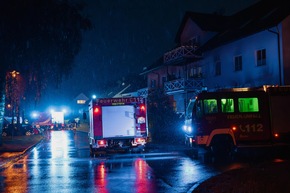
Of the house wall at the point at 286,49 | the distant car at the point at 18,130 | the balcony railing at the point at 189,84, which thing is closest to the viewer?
the house wall at the point at 286,49

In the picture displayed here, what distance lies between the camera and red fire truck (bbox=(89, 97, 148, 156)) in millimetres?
20078

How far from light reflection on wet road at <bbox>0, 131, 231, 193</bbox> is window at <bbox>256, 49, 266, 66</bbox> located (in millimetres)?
11369

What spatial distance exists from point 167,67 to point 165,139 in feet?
48.1

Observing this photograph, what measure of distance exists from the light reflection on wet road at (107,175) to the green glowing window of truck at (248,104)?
3242 mm

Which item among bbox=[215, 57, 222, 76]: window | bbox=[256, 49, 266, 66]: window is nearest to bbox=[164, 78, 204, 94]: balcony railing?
bbox=[215, 57, 222, 76]: window

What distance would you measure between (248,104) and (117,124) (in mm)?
6292

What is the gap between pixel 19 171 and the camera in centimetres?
1522

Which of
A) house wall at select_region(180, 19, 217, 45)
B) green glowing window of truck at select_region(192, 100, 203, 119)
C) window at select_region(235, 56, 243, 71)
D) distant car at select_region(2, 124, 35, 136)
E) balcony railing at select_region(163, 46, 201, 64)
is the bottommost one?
distant car at select_region(2, 124, 35, 136)

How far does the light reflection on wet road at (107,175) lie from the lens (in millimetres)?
11141

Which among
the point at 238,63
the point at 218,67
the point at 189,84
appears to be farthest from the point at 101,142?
the point at 189,84

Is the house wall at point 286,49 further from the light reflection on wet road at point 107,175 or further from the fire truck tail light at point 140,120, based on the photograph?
the light reflection on wet road at point 107,175

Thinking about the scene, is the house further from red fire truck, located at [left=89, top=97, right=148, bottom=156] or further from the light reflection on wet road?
the light reflection on wet road

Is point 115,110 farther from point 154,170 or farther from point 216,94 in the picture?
point 154,170

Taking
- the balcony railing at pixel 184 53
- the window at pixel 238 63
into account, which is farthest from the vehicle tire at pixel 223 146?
the balcony railing at pixel 184 53
